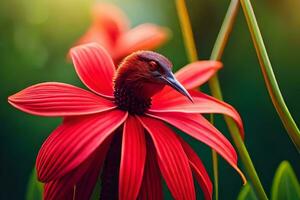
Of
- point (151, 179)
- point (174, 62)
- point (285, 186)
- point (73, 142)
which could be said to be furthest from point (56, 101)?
point (285, 186)

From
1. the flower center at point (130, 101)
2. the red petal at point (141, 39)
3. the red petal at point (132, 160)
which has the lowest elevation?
the red petal at point (132, 160)

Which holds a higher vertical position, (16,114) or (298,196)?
(16,114)

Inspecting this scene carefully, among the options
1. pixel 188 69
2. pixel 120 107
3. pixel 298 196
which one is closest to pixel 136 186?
pixel 120 107

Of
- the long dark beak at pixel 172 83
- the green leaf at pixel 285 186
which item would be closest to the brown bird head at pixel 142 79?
the long dark beak at pixel 172 83

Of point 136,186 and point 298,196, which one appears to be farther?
point 298,196

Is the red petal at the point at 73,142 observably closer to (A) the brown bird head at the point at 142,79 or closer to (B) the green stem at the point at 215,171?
(A) the brown bird head at the point at 142,79

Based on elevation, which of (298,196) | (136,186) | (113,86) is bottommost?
(298,196)

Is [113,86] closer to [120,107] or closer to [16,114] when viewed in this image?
[120,107]
